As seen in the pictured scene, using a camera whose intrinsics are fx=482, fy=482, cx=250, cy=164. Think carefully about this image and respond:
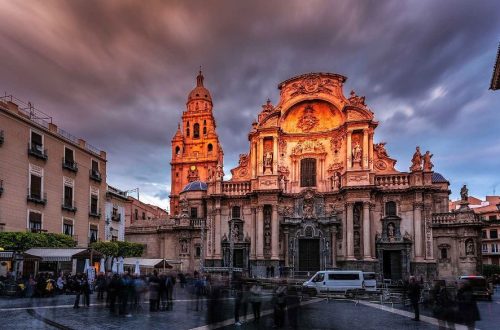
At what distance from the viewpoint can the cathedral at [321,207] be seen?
4325cm

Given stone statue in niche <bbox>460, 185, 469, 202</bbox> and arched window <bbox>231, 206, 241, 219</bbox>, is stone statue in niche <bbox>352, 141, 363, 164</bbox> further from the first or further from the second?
arched window <bbox>231, 206, 241, 219</bbox>

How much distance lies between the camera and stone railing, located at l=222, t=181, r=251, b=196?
48.4 m

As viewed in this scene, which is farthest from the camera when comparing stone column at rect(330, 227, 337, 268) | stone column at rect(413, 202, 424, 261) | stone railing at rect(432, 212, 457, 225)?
stone column at rect(330, 227, 337, 268)

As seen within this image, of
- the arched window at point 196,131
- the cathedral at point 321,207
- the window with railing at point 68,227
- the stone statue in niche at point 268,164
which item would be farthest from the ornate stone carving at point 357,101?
the arched window at point 196,131

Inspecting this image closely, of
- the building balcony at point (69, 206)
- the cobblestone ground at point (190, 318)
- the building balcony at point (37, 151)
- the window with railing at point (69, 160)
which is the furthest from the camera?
the window with railing at point (69, 160)

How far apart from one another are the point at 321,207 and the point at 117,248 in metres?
19.1

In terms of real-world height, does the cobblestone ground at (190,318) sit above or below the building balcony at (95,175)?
below

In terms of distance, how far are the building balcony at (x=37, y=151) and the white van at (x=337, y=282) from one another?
20.6 meters

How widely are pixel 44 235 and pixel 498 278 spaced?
180 feet

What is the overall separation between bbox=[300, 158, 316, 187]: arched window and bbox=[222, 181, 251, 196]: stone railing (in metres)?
5.44

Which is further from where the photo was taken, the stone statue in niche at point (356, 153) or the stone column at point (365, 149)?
the stone statue in niche at point (356, 153)

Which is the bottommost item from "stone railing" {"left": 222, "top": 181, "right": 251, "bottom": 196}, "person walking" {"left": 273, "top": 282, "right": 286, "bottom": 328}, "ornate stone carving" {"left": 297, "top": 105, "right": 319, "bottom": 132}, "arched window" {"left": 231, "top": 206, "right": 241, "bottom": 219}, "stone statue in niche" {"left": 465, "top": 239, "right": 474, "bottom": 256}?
"person walking" {"left": 273, "top": 282, "right": 286, "bottom": 328}

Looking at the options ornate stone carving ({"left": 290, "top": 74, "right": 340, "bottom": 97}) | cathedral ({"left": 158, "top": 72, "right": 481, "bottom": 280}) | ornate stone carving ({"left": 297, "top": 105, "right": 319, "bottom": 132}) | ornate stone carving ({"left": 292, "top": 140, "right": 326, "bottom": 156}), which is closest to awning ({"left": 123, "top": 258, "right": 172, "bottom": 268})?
cathedral ({"left": 158, "top": 72, "right": 481, "bottom": 280})

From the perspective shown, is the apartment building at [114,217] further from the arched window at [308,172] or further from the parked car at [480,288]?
the parked car at [480,288]
